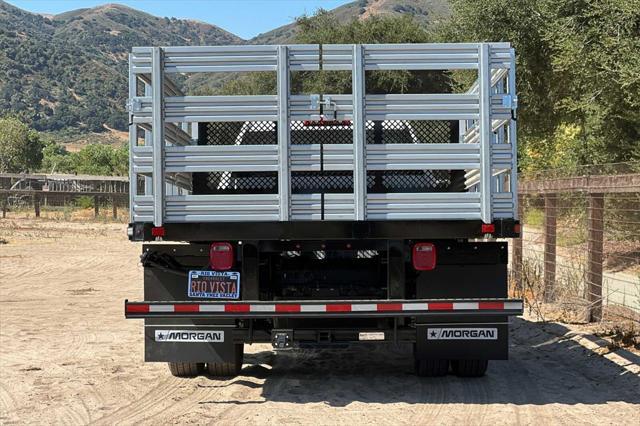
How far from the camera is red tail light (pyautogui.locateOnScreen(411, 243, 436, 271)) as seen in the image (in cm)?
660

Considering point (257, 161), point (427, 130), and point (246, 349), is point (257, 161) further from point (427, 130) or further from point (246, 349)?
point (246, 349)

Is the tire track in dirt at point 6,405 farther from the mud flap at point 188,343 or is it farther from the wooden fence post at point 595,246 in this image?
the wooden fence post at point 595,246

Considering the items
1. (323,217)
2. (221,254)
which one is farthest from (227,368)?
(323,217)

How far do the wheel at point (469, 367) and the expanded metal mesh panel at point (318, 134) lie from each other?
7.45ft

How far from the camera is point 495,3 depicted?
53.9 ft

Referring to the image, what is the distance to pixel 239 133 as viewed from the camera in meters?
7.62

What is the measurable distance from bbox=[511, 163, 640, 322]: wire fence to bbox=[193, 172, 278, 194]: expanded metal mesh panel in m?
4.11

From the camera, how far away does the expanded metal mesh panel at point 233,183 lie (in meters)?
7.29

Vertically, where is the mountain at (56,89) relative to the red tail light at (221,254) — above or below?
above

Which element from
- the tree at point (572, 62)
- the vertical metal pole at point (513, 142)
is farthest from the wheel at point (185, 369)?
the tree at point (572, 62)

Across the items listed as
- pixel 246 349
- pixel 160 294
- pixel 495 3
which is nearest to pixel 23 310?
pixel 246 349

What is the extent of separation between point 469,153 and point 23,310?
8.82 metres

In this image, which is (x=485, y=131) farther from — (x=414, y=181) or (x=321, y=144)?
(x=321, y=144)

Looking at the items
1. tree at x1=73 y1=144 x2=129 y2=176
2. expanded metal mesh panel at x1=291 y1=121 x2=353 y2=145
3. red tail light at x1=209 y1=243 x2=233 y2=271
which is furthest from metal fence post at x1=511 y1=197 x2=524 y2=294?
tree at x1=73 y1=144 x2=129 y2=176
